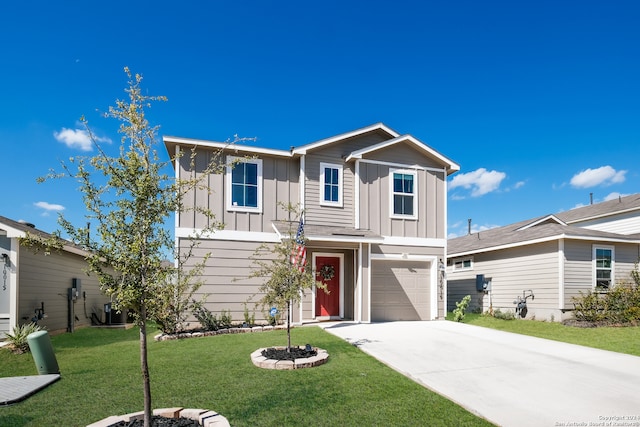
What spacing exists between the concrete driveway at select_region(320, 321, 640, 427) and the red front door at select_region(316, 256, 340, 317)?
239 centimetres

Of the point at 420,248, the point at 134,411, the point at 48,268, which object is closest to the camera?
the point at 134,411

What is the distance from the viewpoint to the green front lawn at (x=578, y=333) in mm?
8867

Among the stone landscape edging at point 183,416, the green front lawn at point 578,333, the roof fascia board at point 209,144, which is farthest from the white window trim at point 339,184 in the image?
the stone landscape edging at point 183,416

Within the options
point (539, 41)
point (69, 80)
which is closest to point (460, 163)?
point (539, 41)

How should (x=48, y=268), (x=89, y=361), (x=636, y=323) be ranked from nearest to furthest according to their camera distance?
(x=89, y=361) → (x=48, y=268) → (x=636, y=323)

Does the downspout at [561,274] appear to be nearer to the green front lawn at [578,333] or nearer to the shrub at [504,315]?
the green front lawn at [578,333]

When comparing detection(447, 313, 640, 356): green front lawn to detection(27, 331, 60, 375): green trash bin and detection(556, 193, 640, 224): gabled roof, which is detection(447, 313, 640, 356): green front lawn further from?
detection(556, 193, 640, 224): gabled roof

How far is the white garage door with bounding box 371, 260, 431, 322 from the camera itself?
12484mm

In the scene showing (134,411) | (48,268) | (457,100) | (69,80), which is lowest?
(134,411)

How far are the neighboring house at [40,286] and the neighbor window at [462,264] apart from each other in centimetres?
1535

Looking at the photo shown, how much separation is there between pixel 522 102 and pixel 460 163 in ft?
19.9

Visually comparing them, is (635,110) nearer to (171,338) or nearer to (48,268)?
(171,338)

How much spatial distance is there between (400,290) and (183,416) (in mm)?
9895

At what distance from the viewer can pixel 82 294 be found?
13.5 m
